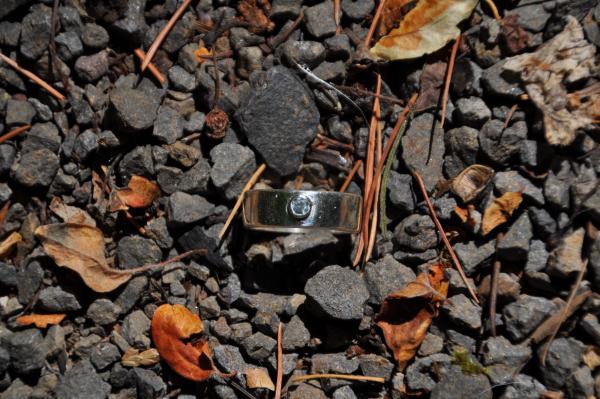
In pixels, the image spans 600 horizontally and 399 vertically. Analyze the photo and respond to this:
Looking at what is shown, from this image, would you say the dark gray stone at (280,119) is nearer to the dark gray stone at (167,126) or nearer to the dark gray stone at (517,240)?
the dark gray stone at (167,126)

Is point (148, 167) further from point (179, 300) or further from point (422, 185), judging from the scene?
point (422, 185)

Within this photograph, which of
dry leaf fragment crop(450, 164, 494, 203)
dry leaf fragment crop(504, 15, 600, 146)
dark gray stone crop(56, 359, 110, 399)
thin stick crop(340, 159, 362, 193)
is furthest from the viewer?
thin stick crop(340, 159, 362, 193)

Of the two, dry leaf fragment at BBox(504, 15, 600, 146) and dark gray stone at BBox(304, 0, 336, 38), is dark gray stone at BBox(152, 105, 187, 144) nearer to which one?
Answer: dark gray stone at BBox(304, 0, 336, 38)

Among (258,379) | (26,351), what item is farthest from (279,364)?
(26,351)

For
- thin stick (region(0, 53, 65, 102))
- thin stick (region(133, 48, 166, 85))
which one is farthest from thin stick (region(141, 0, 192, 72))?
thin stick (region(0, 53, 65, 102))

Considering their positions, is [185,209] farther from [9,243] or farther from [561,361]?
[561,361]

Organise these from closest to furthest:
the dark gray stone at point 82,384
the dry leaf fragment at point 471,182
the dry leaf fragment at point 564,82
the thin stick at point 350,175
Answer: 1. the dry leaf fragment at point 564,82
2. the dry leaf fragment at point 471,182
3. the dark gray stone at point 82,384
4. the thin stick at point 350,175

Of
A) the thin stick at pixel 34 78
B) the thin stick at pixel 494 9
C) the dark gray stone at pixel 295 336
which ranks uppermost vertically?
the thin stick at pixel 494 9

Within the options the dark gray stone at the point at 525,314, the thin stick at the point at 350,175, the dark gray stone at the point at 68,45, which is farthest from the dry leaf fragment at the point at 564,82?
the dark gray stone at the point at 68,45
